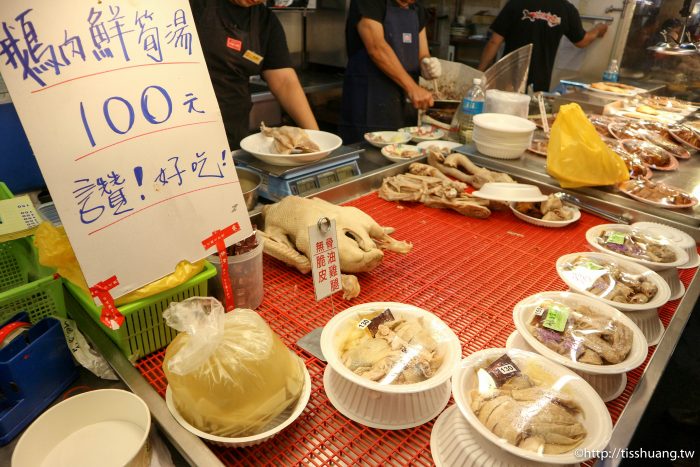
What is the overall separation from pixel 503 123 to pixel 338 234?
4.86ft

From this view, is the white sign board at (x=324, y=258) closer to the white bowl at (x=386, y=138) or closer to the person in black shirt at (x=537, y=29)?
the white bowl at (x=386, y=138)

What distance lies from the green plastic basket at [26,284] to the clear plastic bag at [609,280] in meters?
1.43

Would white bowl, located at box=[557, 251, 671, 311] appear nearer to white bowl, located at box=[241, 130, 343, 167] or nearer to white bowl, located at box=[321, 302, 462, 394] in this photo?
white bowl, located at box=[321, 302, 462, 394]

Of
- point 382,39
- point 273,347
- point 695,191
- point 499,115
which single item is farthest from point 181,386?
point 382,39

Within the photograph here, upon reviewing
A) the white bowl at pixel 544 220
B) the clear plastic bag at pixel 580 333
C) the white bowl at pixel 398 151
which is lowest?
the white bowl at pixel 544 220

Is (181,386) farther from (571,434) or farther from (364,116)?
(364,116)

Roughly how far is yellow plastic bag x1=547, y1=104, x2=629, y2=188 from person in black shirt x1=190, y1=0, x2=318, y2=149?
172 centimetres

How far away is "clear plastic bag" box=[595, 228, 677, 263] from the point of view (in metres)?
1.63

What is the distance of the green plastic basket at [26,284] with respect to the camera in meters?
1.09

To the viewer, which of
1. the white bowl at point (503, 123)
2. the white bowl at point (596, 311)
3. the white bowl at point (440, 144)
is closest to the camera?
the white bowl at point (596, 311)

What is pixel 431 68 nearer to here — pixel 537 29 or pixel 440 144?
pixel 440 144

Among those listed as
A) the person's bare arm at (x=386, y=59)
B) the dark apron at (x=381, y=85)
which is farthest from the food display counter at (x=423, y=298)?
the dark apron at (x=381, y=85)

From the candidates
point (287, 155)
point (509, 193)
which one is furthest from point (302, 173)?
point (509, 193)

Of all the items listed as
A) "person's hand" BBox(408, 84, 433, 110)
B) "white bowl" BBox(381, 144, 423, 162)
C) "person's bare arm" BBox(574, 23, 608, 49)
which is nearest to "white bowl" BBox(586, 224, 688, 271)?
"white bowl" BBox(381, 144, 423, 162)
